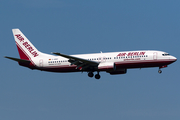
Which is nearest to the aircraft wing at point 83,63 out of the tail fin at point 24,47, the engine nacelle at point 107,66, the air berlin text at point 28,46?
the engine nacelle at point 107,66

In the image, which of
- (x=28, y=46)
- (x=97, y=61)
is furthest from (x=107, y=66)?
(x=28, y=46)

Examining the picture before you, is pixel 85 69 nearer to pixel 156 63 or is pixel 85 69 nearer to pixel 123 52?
pixel 123 52

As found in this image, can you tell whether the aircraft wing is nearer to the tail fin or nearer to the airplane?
the airplane

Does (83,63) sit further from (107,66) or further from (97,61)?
(107,66)

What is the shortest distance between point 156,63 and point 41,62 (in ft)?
72.5

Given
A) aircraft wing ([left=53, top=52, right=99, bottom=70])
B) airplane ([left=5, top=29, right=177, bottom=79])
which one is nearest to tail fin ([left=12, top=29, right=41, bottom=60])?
airplane ([left=5, top=29, right=177, bottom=79])

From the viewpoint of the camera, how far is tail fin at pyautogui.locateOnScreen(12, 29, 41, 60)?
74556 mm

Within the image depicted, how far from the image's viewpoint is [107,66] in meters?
66.8

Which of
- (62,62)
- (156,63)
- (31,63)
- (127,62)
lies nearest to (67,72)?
(62,62)

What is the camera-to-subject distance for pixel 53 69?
71.3 meters

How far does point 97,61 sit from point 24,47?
54.3ft

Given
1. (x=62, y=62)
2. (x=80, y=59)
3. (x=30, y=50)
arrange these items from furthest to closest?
(x=30, y=50) → (x=62, y=62) → (x=80, y=59)

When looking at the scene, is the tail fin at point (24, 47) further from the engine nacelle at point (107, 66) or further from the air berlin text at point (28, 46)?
the engine nacelle at point (107, 66)

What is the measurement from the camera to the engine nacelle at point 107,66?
6644cm
